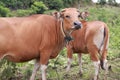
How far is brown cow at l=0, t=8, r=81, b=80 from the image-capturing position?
679cm

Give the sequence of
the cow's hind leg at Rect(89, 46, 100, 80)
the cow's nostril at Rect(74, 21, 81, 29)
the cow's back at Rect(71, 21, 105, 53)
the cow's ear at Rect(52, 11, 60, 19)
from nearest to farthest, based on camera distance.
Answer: the cow's nostril at Rect(74, 21, 81, 29) → the cow's ear at Rect(52, 11, 60, 19) → the cow's hind leg at Rect(89, 46, 100, 80) → the cow's back at Rect(71, 21, 105, 53)

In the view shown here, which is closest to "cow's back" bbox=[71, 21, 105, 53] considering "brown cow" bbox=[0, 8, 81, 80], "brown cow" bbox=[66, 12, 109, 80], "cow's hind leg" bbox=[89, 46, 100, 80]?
"brown cow" bbox=[66, 12, 109, 80]

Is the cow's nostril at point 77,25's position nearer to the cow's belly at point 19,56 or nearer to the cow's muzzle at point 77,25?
the cow's muzzle at point 77,25

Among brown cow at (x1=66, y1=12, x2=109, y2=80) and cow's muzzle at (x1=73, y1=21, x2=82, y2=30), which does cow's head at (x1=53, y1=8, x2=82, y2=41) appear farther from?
brown cow at (x1=66, y1=12, x2=109, y2=80)

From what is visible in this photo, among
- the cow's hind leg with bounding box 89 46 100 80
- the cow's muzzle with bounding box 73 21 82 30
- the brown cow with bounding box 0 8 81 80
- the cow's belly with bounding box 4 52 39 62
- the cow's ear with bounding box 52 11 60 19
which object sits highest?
the cow's ear with bounding box 52 11 60 19

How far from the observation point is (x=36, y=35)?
7.11m

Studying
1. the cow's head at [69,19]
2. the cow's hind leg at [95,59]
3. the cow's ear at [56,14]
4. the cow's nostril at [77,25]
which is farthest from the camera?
the cow's hind leg at [95,59]

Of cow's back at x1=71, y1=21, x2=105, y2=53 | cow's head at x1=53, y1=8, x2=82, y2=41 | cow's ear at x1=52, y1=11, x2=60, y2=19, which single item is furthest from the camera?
cow's back at x1=71, y1=21, x2=105, y2=53

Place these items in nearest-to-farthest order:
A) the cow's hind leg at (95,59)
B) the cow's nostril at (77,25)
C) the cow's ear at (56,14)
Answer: the cow's nostril at (77,25)
the cow's ear at (56,14)
the cow's hind leg at (95,59)

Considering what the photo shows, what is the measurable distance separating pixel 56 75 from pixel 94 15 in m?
14.4

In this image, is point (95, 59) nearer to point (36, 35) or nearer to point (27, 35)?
point (36, 35)

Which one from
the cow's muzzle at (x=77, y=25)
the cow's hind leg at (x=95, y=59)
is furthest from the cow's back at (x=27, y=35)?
the cow's hind leg at (x=95, y=59)

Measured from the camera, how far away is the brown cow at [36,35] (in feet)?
22.3

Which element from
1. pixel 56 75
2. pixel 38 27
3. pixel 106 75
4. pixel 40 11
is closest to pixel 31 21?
pixel 38 27
